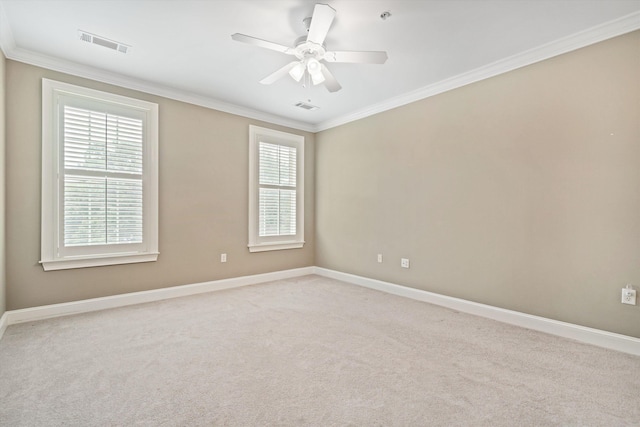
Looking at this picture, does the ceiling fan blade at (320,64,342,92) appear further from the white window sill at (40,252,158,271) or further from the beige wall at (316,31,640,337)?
the white window sill at (40,252,158,271)

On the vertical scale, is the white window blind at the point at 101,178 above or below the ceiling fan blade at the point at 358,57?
below

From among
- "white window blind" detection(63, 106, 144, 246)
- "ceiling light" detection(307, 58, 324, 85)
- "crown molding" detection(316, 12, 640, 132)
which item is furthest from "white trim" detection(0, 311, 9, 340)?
"crown molding" detection(316, 12, 640, 132)

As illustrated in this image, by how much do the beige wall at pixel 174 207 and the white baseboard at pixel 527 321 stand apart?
1954 mm

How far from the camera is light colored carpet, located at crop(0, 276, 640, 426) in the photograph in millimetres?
1665

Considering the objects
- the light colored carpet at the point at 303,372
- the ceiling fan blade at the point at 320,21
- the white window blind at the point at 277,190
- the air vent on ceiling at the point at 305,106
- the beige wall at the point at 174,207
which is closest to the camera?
the light colored carpet at the point at 303,372

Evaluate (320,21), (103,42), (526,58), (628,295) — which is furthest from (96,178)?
(628,295)

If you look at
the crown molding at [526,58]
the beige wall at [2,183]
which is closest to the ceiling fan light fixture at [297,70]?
the crown molding at [526,58]

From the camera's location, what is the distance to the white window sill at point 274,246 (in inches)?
185

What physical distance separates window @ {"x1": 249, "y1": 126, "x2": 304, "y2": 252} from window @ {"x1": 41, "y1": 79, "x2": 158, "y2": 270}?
4.58 ft

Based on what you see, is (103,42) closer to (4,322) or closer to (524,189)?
(4,322)

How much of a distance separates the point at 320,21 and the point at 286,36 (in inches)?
27.0

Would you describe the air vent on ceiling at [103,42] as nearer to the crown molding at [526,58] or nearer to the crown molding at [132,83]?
the crown molding at [132,83]

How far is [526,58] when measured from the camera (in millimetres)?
2928

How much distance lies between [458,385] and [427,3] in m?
2.70
